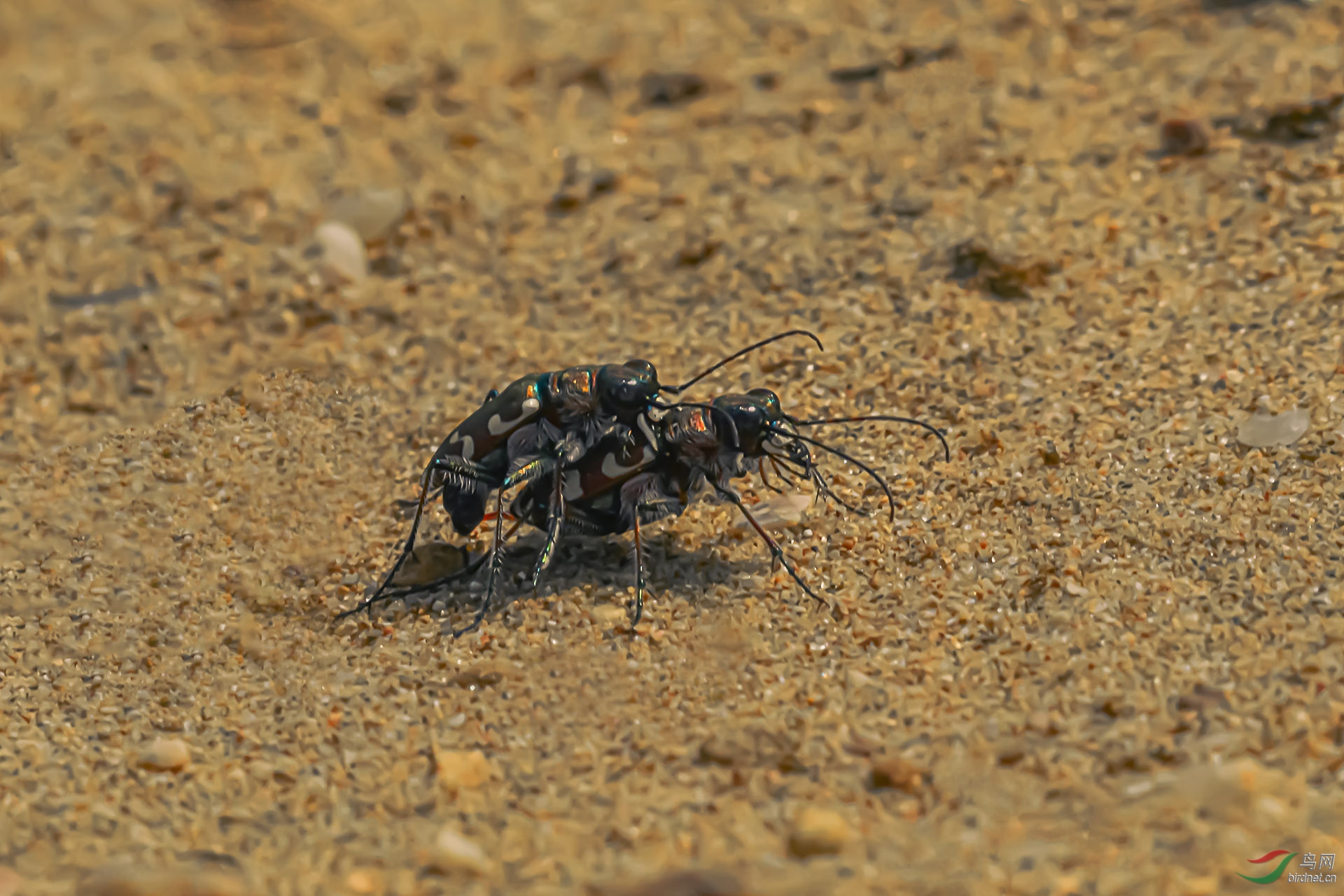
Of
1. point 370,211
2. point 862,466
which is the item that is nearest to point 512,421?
point 862,466

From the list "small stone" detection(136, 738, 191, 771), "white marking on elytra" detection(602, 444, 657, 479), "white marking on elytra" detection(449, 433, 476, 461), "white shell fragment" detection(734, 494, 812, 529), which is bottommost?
"small stone" detection(136, 738, 191, 771)

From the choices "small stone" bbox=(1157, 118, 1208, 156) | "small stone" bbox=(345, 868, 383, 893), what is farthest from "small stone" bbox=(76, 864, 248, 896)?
"small stone" bbox=(1157, 118, 1208, 156)

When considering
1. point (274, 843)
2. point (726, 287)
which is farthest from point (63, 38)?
point (274, 843)

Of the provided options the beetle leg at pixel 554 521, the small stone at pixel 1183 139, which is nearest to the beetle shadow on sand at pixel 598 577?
the beetle leg at pixel 554 521

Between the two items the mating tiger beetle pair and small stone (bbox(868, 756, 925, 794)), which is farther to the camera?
the mating tiger beetle pair

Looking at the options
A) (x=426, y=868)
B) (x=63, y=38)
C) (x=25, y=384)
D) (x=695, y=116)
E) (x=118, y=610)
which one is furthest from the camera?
(x=63, y=38)

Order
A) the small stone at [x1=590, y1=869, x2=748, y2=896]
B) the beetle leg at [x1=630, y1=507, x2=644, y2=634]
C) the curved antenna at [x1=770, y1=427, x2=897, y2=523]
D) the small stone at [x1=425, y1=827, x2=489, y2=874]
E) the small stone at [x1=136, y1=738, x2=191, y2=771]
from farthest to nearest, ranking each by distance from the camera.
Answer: the curved antenna at [x1=770, y1=427, x2=897, y2=523]
the beetle leg at [x1=630, y1=507, x2=644, y2=634]
the small stone at [x1=136, y1=738, x2=191, y2=771]
the small stone at [x1=425, y1=827, x2=489, y2=874]
the small stone at [x1=590, y1=869, x2=748, y2=896]

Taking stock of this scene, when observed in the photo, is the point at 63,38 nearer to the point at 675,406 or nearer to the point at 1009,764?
the point at 675,406

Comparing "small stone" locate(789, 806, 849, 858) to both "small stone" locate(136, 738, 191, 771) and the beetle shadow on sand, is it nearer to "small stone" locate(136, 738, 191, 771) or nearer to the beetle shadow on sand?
the beetle shadow on sand
